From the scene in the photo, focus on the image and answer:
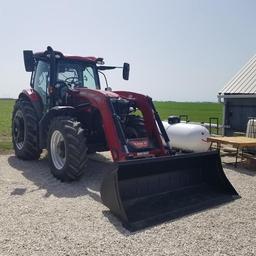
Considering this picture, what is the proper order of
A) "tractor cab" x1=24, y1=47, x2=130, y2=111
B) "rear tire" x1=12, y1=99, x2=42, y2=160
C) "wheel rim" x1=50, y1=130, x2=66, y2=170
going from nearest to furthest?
"wheel rim" x1=50, y1=130, x2=66, y2=170 < "tractor cab" x1=24, y1=47, x2=130, y2=111 < "rear tire" x1=12, y1=99, x2=42, y2=160

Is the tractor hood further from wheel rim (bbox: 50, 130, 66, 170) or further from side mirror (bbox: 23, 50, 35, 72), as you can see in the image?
side mirror (bbox: 23, 50, 35, 72)

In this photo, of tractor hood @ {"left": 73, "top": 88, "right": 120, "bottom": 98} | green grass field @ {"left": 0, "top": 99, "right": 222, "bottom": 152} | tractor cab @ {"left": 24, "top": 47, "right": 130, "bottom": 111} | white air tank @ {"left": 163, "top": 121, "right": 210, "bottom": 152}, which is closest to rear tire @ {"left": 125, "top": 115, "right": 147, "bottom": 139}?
tractor hood @ {"left": 73, "top": 88, "right": 120, "bottom": 98}

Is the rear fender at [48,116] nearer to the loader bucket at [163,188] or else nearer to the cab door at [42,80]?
the cab door at [42,80]

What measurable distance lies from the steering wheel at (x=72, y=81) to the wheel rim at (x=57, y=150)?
1.44m

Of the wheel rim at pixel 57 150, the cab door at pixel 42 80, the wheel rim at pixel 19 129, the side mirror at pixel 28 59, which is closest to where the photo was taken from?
the wheel rim at pixel 57 150

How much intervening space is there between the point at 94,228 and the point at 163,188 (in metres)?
1.53

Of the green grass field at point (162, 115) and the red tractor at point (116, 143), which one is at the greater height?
the red tractor at point (116, 143)

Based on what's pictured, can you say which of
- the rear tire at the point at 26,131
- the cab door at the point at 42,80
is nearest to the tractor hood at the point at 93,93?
the cab door at the point at 42,80

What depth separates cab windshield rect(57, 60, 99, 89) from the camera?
25.5ft

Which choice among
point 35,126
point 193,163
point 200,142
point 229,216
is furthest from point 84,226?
point 200,142

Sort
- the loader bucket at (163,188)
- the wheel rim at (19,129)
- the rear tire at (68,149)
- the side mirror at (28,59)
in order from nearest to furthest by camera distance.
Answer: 1. the loader bucket at (163,188)
2. the rear tire at (68,149)
3. the side mirror at (28,59)
4. the wheel rim at (19,129)

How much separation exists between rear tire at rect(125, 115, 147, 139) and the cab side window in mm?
2221

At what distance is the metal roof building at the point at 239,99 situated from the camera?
12.0 meters

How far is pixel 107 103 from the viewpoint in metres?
6.19
